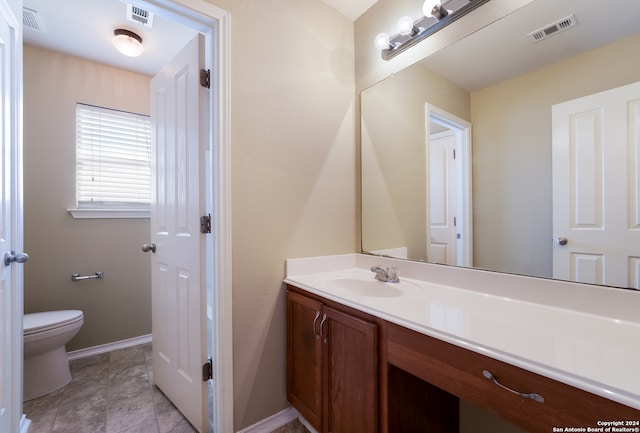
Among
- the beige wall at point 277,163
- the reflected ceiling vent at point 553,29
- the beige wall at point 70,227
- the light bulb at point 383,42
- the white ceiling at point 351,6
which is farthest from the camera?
the beige wall at point 70,227

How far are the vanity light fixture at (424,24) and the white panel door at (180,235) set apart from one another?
101cm

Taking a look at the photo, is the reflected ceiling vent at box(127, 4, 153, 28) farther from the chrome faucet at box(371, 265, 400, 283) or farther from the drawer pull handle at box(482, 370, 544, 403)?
the drawer pull handle at box(482, 370, 544, 403)

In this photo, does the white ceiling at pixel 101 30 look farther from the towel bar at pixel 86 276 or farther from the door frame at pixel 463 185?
the towel bar at pixel 86 276

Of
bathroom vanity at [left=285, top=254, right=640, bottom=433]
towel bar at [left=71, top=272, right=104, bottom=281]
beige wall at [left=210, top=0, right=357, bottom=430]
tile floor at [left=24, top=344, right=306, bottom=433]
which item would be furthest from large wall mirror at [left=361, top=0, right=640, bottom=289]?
towel bar at [left=71, top=272, right=104, bottom=281]

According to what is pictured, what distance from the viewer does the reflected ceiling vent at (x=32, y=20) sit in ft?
5.64

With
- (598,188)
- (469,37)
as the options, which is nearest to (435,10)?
(469,37)

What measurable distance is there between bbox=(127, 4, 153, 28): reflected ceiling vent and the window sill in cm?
143

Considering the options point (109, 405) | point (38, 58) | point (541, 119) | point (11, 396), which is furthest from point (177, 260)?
point (38, 58)

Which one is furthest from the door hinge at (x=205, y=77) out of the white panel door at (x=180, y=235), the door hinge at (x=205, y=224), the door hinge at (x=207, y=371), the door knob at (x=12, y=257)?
the door hinge at (x=207, y=371)

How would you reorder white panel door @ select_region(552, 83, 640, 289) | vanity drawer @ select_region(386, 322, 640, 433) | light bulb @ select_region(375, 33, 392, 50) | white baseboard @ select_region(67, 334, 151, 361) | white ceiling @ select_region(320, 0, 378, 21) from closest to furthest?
1. vanity drawer @ select_region(386, 322, 640, 433)
2. white panel door @ select_region(552, 83, 640, 289)
3. light bulb @ select_region(375, 33, 392, 50)
4. white ceiling @ select_region(320, 0, 378, 21)
5. white baseboard @ select_region(67, 334, 151, 361)

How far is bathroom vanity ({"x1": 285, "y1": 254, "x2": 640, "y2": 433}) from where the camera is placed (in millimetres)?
615

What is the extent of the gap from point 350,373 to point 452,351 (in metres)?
0.48

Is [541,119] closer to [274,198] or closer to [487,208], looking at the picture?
[487,208]

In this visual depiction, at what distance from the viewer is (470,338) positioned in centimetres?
76
